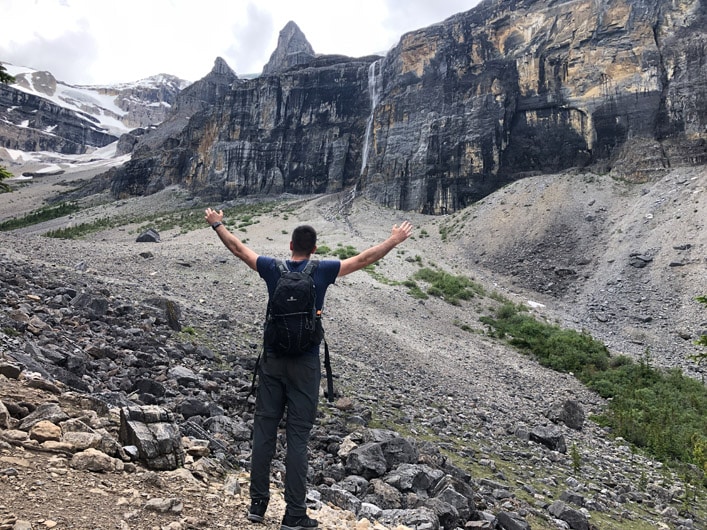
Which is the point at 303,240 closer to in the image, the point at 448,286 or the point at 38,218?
the point at 448,286

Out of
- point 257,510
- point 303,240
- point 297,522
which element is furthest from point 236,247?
point 297,522

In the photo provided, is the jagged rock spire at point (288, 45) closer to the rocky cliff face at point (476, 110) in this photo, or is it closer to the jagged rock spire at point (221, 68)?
the jagged rock spire at point (221, 68)

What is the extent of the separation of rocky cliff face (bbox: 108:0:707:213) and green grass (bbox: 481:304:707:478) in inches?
1033

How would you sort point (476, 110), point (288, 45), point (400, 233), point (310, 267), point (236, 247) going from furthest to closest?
point (288, 45), point (476, 110), point (400, 233), point (236, 247), point (310, 267)

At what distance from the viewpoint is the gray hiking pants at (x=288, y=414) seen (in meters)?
3.42

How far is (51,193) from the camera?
92812 millimetres

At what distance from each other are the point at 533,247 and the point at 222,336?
1115 inches

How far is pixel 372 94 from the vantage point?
219 ft

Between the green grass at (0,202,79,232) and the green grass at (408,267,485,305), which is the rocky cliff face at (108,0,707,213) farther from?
the green grass at (408,267,485,305)

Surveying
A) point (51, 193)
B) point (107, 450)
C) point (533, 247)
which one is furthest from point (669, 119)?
point (51, 193)

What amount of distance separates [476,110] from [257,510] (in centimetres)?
5253

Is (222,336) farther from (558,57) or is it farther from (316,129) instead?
(316,129)

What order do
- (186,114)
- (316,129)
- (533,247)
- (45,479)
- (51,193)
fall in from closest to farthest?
(45,479), (533,247), (316,129), (51,193), (186,114)

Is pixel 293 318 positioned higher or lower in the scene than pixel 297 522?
higher
